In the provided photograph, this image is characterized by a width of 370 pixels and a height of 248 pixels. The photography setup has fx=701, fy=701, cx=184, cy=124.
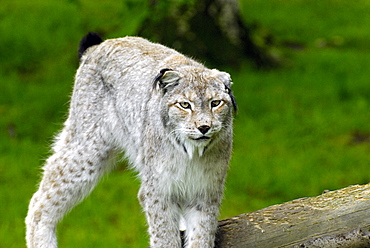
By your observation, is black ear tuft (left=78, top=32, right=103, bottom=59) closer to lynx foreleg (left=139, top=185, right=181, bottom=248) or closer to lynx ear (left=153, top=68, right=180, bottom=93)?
lynx ear (left=153, top=68, right=180, bottom=93)

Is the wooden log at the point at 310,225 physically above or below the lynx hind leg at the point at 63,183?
above

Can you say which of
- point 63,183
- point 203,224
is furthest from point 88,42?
point 203,224

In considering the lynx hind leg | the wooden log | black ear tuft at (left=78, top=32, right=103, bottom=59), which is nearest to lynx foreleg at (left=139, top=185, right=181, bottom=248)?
the wooden log

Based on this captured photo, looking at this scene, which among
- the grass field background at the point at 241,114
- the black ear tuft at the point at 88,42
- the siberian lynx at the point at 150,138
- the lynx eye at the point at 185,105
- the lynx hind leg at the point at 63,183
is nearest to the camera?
the lynx eye at the point at 185,105

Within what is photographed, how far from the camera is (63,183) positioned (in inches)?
252

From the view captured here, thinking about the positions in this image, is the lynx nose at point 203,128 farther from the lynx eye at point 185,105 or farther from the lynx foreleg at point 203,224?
the lynx foreleg at point 203,224

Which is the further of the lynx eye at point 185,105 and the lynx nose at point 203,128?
the lynx eye at point 185,105

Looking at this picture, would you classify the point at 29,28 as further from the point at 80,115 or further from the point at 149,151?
the point at 149,151

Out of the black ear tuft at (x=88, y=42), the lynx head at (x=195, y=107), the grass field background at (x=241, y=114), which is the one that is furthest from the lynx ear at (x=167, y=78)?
the grass field background at (x=241, y=114)

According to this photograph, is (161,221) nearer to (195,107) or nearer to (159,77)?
(195,107)

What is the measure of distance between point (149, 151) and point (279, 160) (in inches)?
202

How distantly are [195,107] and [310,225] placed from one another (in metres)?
1.27

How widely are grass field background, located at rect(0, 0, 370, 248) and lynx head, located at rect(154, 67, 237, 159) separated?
3328 mm

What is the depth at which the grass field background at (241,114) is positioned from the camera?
31.1 feet
